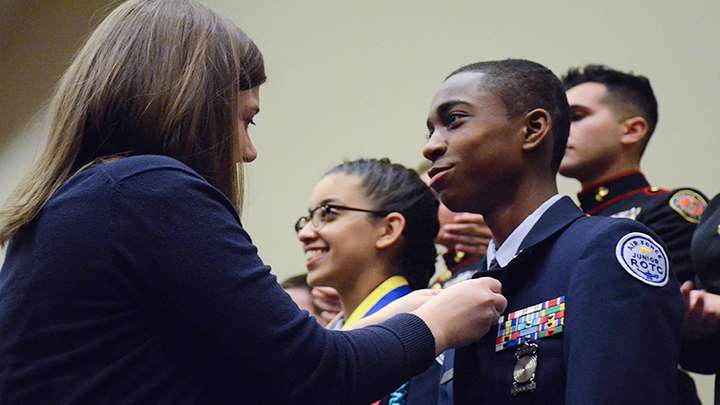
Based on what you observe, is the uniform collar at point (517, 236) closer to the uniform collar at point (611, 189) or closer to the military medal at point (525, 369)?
the military medal at point (525, 369)

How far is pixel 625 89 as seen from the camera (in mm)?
3361

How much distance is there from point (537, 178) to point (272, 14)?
3.29 metres

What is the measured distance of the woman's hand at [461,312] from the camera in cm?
153


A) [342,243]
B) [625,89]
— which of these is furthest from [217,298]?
[625,89]

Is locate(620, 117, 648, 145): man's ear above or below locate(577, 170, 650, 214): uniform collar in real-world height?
above

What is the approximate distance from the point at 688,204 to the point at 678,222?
7 centimetres

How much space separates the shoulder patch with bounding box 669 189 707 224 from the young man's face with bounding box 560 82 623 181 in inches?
15.1

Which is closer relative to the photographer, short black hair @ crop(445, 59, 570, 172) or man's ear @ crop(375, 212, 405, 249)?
short black hair @ crop(445, 59, 570, 172)

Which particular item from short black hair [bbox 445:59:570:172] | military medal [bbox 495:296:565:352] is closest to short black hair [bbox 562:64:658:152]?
short black hair [bbox 445:59:570:172]

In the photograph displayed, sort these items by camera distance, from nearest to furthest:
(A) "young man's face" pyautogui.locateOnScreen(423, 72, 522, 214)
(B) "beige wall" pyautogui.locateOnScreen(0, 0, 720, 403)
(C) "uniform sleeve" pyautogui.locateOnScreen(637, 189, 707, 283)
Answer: (A) "young man's face" pyautogui.locateOnScreen(423, 72, 522, 214) → (C) "uniform sleeve" pyautogui.locateOnScreen(637, 189, 707, 283) → (B) "beige wall" pyautogui.locateOnScreen(0, 0, 720, 403)

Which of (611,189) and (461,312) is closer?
(461,312)

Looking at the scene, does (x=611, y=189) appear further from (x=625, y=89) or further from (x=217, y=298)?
(x=217, y=298)

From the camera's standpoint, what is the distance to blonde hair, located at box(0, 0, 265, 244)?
1465 mm

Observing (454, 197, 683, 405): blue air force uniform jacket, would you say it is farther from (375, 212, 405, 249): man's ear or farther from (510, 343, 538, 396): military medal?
(375, 212, 405, 249): man's ear
